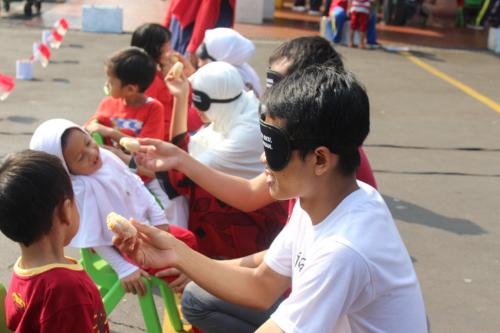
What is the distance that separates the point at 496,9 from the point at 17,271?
1606 cm

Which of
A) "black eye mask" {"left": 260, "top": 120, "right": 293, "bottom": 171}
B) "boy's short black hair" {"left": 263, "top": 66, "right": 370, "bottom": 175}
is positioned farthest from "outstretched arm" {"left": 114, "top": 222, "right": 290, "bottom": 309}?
"boy's short black hair" {"left": 263, "top": 66, "right": 370, "bottom": 175}

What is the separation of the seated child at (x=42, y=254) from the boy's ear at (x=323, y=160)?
0.78 meters

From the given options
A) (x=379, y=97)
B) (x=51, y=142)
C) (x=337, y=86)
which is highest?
(x=337, y=86)

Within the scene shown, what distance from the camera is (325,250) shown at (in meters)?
1.98

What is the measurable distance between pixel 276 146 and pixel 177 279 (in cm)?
137

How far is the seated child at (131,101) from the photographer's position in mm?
4379

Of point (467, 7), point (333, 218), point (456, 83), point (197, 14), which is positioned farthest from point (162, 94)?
point (467, 7)

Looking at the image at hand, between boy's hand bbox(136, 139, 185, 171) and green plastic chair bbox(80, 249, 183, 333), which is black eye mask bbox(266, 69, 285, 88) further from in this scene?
green plastic chair bbox(80, 249, 183, 333)

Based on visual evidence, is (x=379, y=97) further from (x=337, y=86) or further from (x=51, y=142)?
(x=337, y=86)

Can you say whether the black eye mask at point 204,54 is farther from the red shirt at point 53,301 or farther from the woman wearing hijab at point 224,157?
the red shirt at point 53,301

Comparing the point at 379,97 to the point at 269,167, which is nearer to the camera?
the point at 269,167

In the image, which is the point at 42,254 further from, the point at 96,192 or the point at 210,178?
the point at 210,178

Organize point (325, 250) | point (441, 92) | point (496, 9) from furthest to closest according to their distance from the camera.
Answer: point (496, 9) → point (441, 92) → point (325, 250)

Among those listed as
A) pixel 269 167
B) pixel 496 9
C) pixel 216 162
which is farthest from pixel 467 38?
Answer: pixel 269 167
